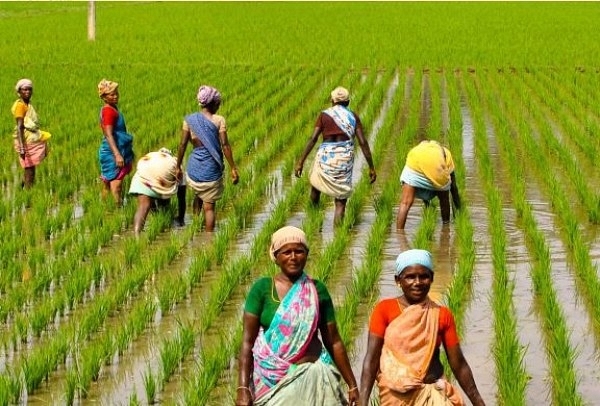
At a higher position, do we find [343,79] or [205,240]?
[343,79]

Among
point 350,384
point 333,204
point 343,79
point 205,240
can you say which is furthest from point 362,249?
point 343,79

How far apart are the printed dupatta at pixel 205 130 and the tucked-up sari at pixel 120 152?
98 cm

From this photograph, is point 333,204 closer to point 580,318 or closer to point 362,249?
point 362,249

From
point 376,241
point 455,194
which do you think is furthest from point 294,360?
point 455,194

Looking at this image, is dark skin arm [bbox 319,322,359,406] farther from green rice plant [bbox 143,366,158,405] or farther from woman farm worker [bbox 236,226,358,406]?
green rice plant [bbox 143,366,158,405]

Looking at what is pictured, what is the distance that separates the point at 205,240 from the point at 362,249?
3.66ft

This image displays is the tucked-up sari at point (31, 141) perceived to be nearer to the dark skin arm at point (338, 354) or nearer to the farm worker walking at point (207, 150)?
the farm worker walking at point (207, 150)

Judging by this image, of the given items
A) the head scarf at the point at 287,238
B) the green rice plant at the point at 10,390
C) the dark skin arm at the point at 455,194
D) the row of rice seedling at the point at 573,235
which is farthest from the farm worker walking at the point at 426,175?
the head scarf at the point at 287,238

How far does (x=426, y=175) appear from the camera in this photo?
9.03 metres

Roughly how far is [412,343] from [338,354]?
27cm

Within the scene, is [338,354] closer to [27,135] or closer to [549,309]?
[549,309]

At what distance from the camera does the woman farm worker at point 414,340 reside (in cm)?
404

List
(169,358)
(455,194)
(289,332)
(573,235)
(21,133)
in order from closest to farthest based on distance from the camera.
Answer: (289,332), (169,358), (573,235), (455,194), (21,133)

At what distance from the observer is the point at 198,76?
21922 millimetres
